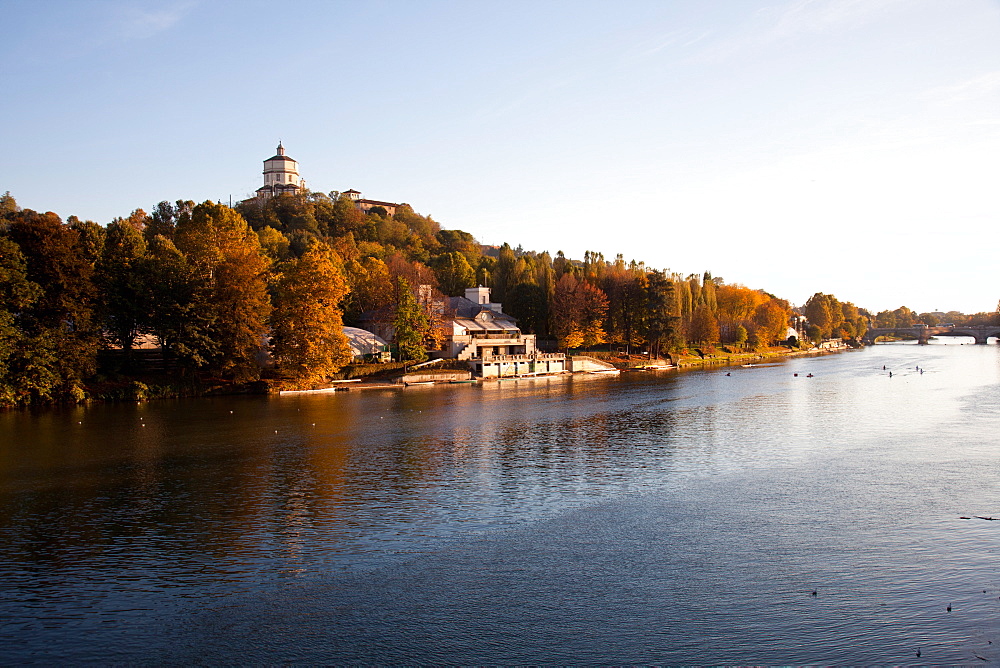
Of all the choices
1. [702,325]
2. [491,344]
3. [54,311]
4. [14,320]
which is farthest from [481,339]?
[14,320]

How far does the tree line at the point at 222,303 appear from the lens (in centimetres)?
4634

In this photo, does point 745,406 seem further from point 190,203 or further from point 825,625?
point 190,203

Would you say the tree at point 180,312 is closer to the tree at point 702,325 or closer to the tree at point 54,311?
the tree at point 54,311

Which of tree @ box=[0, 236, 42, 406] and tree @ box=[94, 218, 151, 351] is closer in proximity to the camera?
tree @ box=[0, 236, 42, 406]

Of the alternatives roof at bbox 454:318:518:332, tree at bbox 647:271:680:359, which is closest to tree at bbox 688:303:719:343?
tree at bbox 647:271:680:359

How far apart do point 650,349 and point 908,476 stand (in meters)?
72.0

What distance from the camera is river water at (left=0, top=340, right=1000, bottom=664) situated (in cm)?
1321

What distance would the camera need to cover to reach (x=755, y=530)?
771 inches

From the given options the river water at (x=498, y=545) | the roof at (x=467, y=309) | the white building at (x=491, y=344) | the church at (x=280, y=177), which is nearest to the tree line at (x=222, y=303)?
the white building at (x=491, y=344)

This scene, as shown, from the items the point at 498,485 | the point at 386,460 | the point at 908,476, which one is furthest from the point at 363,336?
the point at 908,476

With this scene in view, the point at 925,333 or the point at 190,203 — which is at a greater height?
the point at 190,203

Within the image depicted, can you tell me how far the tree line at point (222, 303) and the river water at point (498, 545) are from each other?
1089cm

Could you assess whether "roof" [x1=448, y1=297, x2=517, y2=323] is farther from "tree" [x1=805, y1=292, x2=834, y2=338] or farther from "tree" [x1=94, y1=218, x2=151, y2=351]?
"tree" [x1=805, y1=292, x2=834, y2=338]

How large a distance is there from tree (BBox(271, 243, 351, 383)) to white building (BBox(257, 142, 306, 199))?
10117 cm
